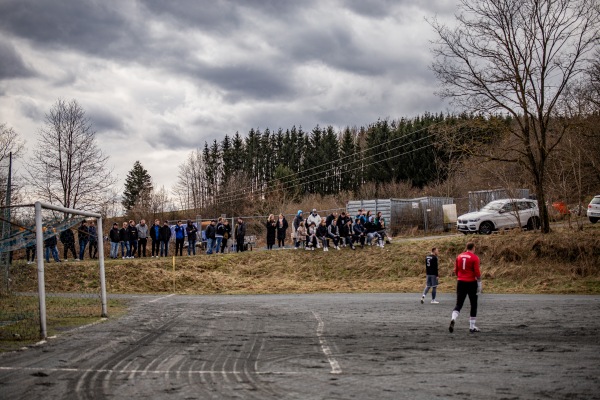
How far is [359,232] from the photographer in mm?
31000

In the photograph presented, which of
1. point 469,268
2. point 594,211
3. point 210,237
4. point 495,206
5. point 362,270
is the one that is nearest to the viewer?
point 469,268

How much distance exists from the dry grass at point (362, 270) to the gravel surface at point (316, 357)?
30.0 ft

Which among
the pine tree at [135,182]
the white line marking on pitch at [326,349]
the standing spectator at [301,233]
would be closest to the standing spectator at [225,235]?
the standing spectator at [301,233]

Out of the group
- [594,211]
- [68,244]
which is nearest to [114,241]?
[68,244]

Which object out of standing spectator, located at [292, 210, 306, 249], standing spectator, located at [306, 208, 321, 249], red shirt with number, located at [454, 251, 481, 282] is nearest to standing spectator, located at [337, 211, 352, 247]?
standing spectator, located at [306, 208, 321, 249]

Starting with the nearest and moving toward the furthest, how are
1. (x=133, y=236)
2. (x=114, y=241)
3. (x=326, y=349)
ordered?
(x=326, y=349) → (x=114, y=241) → (x=133, y=236)

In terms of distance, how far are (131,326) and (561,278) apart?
19735 mm

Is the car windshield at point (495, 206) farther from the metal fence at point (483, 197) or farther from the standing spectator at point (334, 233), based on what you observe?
the standing spectator at point (334, 233)

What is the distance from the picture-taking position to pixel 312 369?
9.12 m

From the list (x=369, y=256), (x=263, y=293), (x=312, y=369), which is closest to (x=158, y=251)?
(x=263, y=293)

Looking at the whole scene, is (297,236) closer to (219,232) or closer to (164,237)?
(219,232)

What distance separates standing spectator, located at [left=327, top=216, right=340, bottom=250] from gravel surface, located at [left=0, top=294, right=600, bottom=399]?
14201 mm

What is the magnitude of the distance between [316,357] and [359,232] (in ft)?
69.4

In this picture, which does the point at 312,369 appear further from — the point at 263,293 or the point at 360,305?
the point at 263,293
